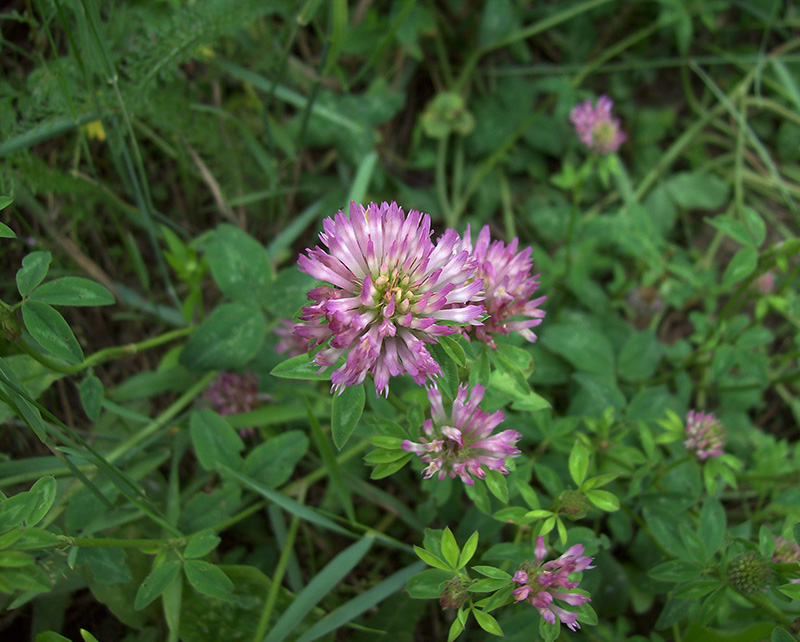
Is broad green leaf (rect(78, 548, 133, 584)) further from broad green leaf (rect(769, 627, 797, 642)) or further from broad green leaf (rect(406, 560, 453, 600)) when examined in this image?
broad green leaf (rect(769, 627, 797, 642))

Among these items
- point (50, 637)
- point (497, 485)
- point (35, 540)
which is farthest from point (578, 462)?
point (50, 637)

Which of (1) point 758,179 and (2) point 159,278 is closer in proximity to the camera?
(2) point 159,278

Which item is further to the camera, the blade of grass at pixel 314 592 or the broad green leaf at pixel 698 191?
the broad green leaf at pixel 698 191

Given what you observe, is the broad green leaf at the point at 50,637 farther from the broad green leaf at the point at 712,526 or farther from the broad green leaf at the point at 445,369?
the broad green leaf at the point at 712,526

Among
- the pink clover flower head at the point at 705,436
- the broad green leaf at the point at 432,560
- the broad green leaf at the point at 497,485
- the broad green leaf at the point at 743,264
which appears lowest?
the broad green leaf at the point at 432,560

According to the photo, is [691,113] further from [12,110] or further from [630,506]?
[12,110]

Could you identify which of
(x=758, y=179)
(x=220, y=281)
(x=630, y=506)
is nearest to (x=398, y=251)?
(x=220, y=281)

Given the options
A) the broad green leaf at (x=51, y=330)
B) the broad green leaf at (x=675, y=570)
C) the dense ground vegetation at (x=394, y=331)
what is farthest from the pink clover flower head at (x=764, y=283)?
the broad green leaf at (x=51, y=330)
